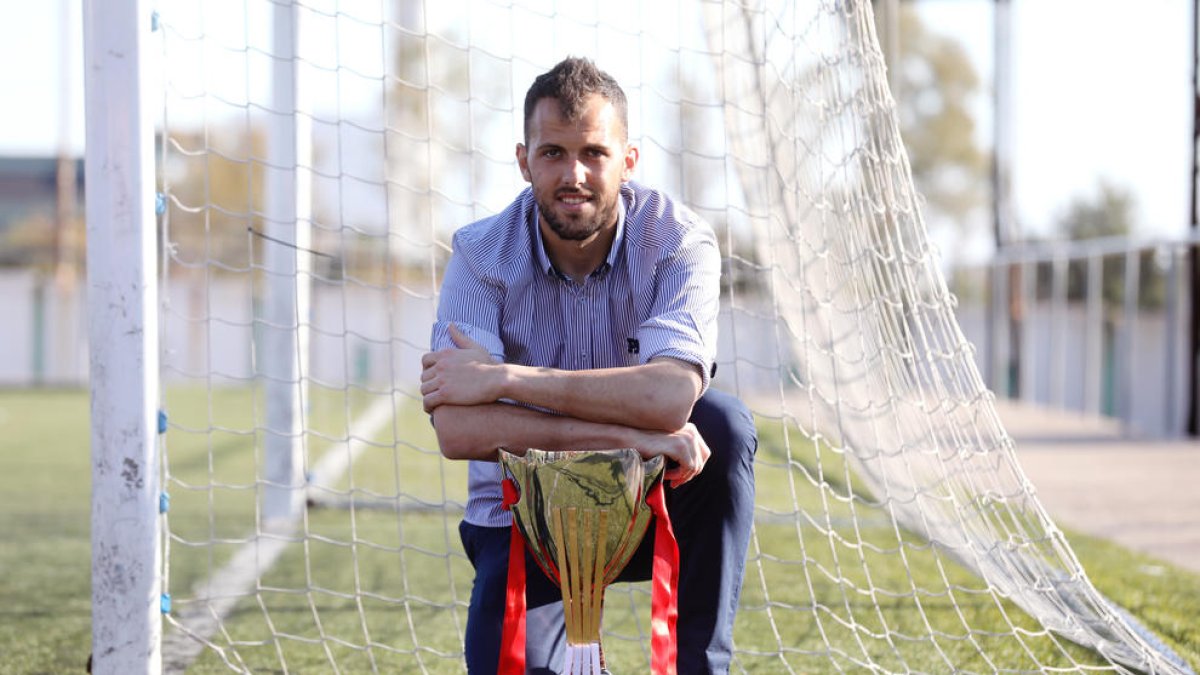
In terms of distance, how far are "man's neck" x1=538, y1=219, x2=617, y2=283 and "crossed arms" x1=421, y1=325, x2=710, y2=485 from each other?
0.28 meters

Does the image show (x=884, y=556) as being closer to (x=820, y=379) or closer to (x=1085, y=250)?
(x=820, y=379)

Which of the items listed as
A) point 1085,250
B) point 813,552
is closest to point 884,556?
point 813,552

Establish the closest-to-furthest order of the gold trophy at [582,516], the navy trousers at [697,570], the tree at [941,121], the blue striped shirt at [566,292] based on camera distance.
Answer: the gold trophy at [582,516]
the navy trousers at [697,570]
the blue striped shirt at [566,292]
the tree at [941,121]

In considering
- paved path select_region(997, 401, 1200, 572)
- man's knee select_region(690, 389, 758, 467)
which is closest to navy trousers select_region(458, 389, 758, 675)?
man's knee select_region(690, 389, 758, 467)

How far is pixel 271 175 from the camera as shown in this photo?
4.82m

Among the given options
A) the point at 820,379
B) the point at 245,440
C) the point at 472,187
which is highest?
the point at 472,187

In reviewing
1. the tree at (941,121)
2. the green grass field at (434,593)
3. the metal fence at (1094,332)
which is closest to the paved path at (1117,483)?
the green grass field at (434,593)

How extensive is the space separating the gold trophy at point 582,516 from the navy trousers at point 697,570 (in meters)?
0.14

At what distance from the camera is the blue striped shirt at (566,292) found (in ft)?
7.17

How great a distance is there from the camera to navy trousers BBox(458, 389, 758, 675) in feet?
6.79

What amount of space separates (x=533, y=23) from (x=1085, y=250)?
27.3ft

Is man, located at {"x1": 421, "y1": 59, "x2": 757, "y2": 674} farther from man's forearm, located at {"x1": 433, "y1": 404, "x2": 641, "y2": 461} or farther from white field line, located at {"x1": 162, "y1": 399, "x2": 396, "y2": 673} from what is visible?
white field line, located at {"x1": 162, "y1": 399, "x2": 396, "y2": 673}

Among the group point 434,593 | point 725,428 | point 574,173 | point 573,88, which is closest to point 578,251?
point 574,173

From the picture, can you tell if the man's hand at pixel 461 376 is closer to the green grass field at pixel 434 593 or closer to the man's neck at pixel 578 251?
the man's neck at pixel 578 251
